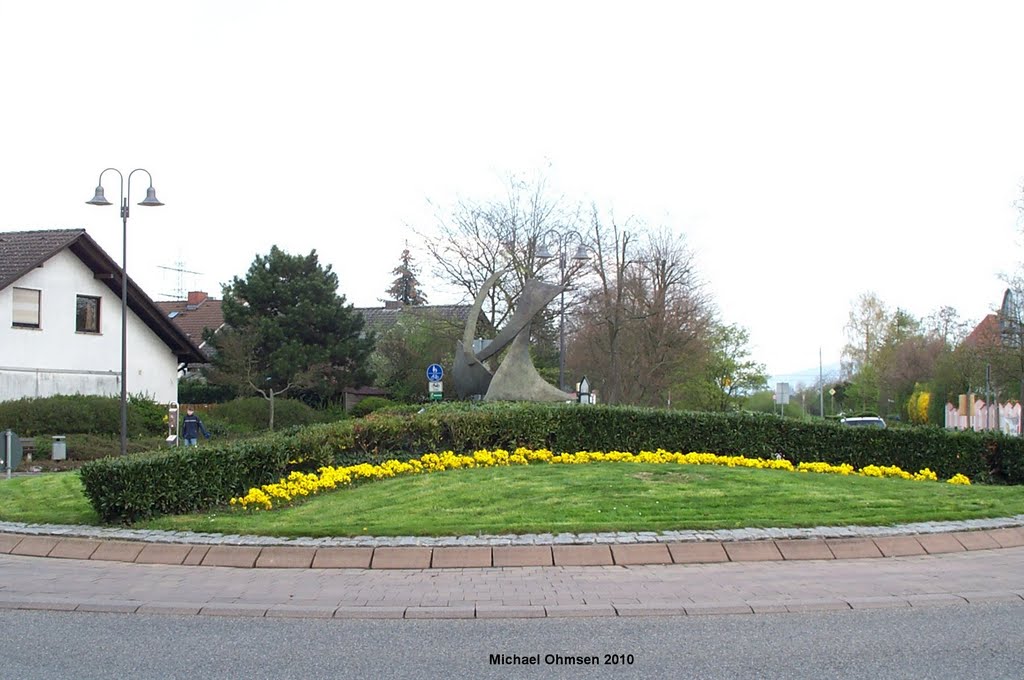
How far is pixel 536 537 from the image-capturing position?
10.7 m

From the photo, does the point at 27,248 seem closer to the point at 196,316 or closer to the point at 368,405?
the point at 368,405

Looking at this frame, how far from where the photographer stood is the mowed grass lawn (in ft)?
37.1

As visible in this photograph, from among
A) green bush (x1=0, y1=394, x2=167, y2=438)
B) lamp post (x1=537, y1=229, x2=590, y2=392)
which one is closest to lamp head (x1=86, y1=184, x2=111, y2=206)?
green bush (x1=0, y1=394, x2=167, y2=438)

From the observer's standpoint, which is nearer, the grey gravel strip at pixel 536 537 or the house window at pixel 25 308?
the grey gravel strip at pixel 536 537

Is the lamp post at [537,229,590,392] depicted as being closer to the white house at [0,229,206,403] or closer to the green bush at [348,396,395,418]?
the green bush at [348,396,395,418]

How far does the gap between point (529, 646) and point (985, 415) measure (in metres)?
46.2

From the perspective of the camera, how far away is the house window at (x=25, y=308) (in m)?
36.1

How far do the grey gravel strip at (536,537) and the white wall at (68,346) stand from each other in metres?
26.9

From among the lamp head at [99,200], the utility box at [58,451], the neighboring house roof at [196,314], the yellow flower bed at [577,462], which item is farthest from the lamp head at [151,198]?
the neighboring house roof at [196,314]

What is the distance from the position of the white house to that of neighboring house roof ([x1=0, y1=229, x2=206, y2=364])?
36 millimetres

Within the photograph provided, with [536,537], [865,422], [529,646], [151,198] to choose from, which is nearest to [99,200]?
[151,198]

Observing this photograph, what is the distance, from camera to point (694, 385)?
52.7 meters

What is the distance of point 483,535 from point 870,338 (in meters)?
86.8

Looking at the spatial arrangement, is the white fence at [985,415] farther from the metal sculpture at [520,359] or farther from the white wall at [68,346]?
the white wall at [68,346]
